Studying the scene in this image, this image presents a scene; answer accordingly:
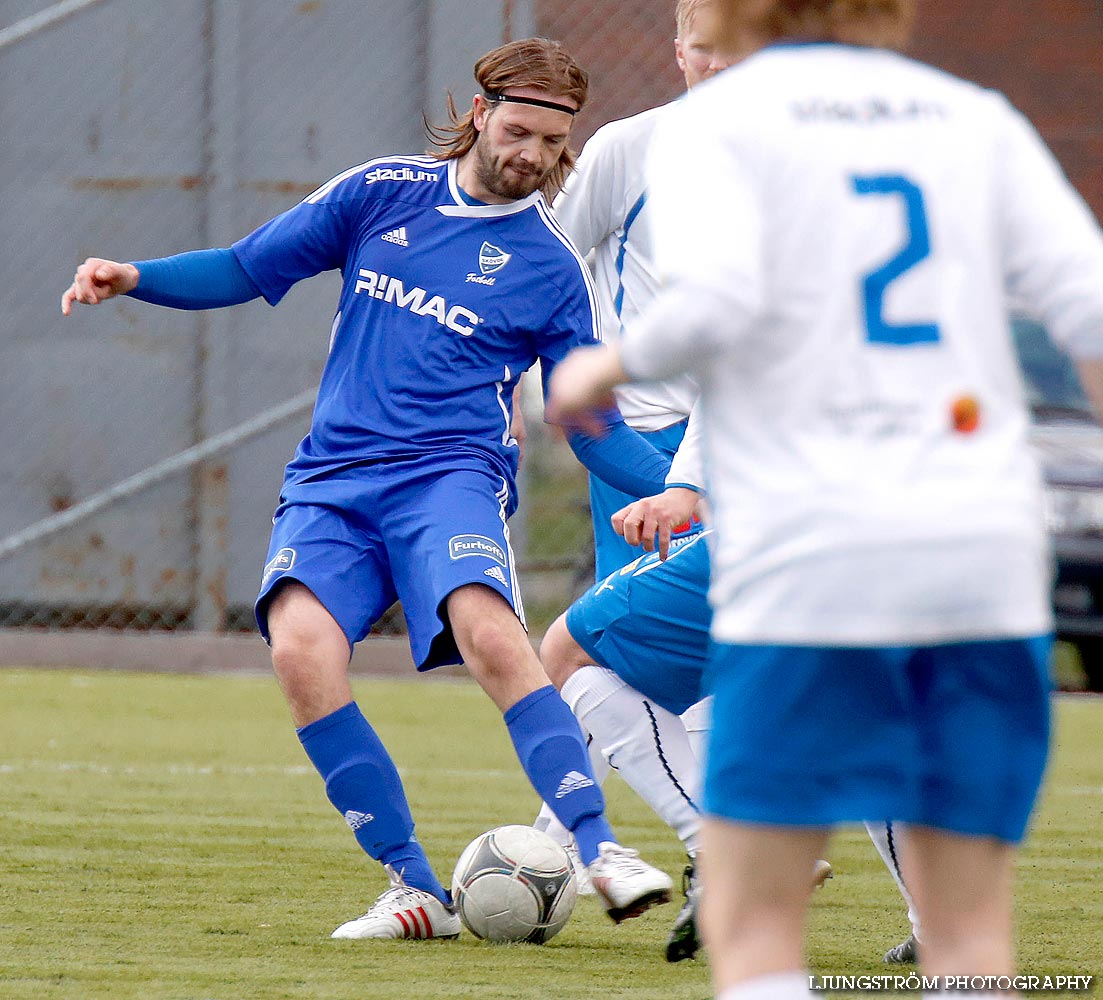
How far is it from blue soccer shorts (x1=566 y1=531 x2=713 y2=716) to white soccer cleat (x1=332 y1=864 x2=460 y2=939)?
1.96 ft

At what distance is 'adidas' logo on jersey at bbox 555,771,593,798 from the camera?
3607 millimetres

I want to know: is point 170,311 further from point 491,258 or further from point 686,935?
point 686,935

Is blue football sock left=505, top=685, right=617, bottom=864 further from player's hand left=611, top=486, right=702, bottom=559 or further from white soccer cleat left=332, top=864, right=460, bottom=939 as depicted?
player's hand left=611, top=486, right=702, bottom=559

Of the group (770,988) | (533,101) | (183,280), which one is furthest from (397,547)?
(770,988)

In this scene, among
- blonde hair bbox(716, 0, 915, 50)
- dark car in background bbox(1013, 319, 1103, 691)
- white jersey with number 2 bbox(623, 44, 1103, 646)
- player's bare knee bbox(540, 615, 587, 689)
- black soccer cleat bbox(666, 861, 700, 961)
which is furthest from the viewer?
dark car in background bbox(1013, 319, 1103, 691)

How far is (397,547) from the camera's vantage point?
375 centimetres

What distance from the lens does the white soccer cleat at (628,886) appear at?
3.29 meters

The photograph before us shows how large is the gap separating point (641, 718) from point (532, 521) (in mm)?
5672

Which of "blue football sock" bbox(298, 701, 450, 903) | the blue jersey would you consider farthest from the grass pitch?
the blue jersey

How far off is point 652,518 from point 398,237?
0.96m

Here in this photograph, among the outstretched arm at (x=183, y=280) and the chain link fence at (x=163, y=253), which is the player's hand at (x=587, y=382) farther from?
the chain link fence at (x=163, y=253)

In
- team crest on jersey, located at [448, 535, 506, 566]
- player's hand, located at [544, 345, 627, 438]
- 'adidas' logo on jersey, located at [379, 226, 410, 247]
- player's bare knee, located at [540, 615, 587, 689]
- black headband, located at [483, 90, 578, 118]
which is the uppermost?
black headband, located at [483, 90, 578, 118]

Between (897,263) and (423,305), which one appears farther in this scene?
(423,305)

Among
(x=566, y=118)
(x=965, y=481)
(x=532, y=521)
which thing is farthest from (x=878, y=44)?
(x=532, y=521)
